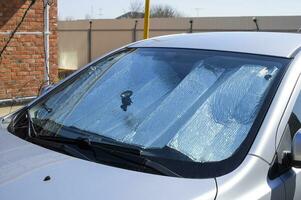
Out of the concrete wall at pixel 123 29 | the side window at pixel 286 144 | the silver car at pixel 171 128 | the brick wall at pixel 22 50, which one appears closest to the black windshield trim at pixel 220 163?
the silver car at pixel 171 128

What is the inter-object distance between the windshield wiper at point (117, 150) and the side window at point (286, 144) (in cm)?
49

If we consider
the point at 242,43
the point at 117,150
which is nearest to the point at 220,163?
the point at 117,150

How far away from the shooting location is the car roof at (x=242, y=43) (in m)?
2.89

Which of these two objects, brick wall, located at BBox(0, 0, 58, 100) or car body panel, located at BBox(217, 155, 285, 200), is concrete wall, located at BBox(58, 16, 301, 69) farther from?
car body panel, located at BBox(217, 155, 285, 200)

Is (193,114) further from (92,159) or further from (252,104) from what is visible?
(92,159)

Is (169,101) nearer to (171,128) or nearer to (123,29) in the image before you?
(171,128)

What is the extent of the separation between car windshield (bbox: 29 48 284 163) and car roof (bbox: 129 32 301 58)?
0.05 m

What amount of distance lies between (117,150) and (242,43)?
1089 millimetres

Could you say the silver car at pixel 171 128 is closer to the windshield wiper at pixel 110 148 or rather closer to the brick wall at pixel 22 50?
the windshield wiper at pixel 110 148

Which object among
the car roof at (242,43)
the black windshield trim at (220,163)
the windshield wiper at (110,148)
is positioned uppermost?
the car roof at (242,43)

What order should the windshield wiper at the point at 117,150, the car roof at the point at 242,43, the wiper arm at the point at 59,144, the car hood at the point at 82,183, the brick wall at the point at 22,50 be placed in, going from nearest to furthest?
the car hood at the point at 82,183, the windshield wiper at the point at 117,150, the wiper arm at the point at 59,144, the car roof at the point at 242,43, the brick wall at the point at 22,50

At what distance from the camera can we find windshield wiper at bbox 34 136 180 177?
2271mm

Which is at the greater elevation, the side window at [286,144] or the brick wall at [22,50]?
the side window at [286,144]

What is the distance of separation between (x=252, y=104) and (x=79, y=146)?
0.91 m
